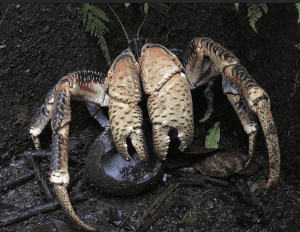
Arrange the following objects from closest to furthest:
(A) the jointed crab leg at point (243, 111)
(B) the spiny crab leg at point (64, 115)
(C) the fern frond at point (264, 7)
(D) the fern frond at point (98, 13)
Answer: (B) the spiny crab leg at point (64, 115)
(A) the jointed crab leg at point (243, 111)
(C) the fern frond at point (264, 7)
(D) the fern frond at point (98, 13)

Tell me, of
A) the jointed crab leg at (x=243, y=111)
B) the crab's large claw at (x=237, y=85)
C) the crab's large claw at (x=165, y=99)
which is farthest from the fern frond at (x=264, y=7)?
the crab's large claw at (x=165, y=99)

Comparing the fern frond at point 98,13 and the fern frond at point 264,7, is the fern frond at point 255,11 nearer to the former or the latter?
the fern frond at point 264,7

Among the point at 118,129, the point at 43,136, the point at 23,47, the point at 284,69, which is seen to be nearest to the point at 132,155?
the point at 118,129

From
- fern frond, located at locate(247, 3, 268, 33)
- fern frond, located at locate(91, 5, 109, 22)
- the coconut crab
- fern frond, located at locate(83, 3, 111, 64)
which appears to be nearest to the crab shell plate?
the coconut crab

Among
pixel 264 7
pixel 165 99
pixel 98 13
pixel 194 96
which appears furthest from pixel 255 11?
pixel 98 13

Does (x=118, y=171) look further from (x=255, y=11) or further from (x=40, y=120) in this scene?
(x=255, y=11)

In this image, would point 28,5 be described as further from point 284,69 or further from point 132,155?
point 284,69
